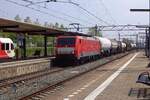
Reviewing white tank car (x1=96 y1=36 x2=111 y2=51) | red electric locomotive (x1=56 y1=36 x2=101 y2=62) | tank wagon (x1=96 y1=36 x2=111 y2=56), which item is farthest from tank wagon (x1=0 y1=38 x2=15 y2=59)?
tank wagon (x1=96 y1=36 x2=111 y2=56)

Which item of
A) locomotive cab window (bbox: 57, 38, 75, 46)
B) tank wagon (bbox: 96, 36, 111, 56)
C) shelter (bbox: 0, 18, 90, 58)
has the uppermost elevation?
shelter (bbox: 0, 18, 90, 58)

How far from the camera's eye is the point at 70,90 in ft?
64.1

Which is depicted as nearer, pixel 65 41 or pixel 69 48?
pixel 69 48

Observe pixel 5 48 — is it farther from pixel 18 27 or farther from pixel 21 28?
pixel 18 27

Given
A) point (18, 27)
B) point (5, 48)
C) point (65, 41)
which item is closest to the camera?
point (18, 27)

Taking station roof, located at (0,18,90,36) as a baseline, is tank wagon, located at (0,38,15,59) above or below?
below

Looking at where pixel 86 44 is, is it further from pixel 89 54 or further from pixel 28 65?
pixel 28 65

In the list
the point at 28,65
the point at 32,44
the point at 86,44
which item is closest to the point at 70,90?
the point at 28,65

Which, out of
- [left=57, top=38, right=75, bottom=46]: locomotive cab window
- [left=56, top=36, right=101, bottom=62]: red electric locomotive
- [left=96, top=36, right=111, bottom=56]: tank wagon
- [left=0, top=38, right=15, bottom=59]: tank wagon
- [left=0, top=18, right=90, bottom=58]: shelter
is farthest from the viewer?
[left=96, top=36, right=111, bottom=56]: tank wagon

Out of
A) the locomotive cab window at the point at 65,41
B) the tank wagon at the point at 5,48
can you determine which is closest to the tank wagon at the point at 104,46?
the tank wagon at the point at 5,48

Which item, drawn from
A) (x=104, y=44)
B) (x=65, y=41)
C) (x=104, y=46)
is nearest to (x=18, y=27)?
(x=65, y=41)

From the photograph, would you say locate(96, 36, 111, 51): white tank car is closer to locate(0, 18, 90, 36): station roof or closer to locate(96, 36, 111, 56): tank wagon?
locate(96, 36, 111, 56): tank wagon

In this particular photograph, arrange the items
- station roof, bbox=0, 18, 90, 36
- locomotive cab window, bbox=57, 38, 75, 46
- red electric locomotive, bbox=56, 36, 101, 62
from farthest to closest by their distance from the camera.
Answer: locomotive cab window, bbox=57, 38, 75, 46
red electric locomotive, bbox=56, 36, 101, 62
station roof, bbox=0, 18, 90, 36

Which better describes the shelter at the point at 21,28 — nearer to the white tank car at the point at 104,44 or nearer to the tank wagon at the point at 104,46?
the white tank car at the point at 104,44
